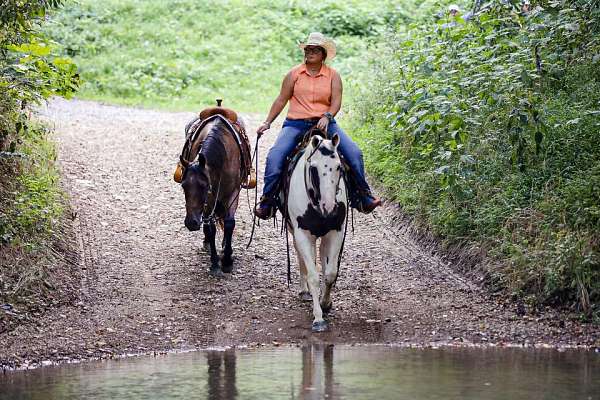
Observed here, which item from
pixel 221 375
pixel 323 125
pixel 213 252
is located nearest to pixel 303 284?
pixel 213 252

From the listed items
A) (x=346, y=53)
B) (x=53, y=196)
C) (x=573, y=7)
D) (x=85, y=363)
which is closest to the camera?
(x=85, y=363)

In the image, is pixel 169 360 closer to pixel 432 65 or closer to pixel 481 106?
pixel 481 106

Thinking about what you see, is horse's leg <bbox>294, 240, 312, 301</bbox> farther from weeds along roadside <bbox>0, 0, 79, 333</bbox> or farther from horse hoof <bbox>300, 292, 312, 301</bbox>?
weeds along roadside <bbox>0, 0, 79, 333</bbox>

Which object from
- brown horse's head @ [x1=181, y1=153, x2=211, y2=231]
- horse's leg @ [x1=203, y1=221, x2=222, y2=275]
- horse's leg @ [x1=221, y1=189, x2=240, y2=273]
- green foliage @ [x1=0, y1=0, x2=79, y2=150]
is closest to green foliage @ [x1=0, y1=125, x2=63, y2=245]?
green foliage @ [x1=0, y1=0, x2=79, y2=150]

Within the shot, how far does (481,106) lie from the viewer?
12148 millimetres

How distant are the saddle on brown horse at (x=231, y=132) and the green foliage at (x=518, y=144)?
189cm

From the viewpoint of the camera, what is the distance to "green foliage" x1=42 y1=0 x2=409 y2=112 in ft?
79.5

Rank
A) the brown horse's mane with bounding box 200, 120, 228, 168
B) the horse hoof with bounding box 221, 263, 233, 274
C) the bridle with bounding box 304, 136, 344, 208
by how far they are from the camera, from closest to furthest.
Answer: the bridle with bounding box 304, 136, 344, 208 → the brown horse's mane with bounding box 200, 120, 228, 168 → the horse hoof with bounding box 221, 263, 233, 274

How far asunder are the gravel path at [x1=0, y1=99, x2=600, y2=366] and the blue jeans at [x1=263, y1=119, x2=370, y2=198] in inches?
51.4

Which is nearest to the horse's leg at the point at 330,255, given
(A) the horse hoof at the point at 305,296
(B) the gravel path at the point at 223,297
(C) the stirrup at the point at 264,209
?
(B) the gravel path at the point at 223,297

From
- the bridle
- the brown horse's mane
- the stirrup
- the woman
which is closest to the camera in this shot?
the bridle

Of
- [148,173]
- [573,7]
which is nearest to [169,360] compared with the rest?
[573,7]

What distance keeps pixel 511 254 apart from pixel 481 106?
2543 millimetres

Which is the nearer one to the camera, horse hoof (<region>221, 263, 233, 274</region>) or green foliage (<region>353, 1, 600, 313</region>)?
green foliage (<region>353, 1, 600, 313</region>)
